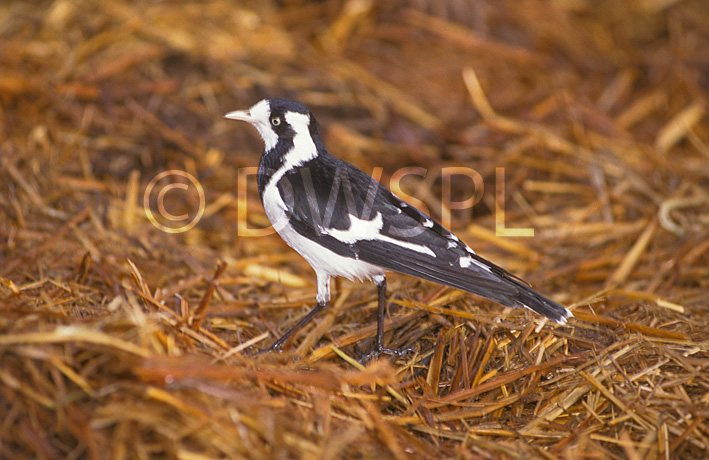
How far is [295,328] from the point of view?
2922mm

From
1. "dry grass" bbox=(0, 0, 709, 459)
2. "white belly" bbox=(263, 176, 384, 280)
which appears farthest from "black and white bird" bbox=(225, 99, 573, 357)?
"dry grass" bbox=(0, 0, 709, 459)

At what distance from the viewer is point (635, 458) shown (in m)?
1.98

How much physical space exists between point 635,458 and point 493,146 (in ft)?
10.6

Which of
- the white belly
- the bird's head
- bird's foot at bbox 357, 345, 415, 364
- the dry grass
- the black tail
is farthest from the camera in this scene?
the bird's head

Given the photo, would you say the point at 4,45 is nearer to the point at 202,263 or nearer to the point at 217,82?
the point at 217,82

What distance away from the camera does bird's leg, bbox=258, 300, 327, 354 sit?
2884 millimetres

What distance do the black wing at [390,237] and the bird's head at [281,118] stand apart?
0.22m

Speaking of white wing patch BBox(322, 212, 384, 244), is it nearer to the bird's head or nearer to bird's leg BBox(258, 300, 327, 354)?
bird's leg BBox(258, 300, 327, 354)

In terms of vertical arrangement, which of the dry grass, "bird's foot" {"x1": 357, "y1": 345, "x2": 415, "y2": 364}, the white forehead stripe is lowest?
"bird's foot" {"x1": 357, "y1": 345, "x2": 415, "y2": 364}

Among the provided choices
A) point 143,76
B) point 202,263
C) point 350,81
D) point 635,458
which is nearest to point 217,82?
point 143,76

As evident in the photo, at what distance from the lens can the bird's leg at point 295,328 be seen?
2.88 meters

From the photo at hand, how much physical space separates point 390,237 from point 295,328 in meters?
0.60

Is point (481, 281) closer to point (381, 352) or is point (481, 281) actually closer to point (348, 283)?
point (381, 352)

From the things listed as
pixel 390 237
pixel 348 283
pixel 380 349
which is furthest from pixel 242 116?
pixel 380 349
